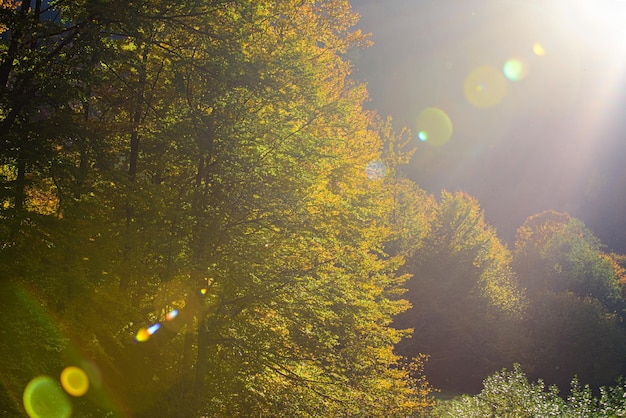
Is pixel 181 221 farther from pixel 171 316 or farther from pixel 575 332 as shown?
pixel 575 332

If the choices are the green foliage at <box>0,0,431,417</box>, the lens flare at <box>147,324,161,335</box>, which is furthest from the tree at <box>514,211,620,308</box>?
the lens flare at <box>147,324,161,335</box>

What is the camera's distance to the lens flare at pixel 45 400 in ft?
27.8

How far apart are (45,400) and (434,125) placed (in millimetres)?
192135

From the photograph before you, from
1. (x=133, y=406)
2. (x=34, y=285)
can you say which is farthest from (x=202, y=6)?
(x=133, y=406)

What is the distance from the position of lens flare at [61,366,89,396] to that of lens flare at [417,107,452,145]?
15776 cm

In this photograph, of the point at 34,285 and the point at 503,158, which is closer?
the point at 34,285

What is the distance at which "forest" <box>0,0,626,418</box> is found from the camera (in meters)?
8.52

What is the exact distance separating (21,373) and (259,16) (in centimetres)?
719

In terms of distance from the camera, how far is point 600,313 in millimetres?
34781

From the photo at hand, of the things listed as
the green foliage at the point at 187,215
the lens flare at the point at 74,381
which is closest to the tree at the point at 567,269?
the green foliage at the point at 187,215

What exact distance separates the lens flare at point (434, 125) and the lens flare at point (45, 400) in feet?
519

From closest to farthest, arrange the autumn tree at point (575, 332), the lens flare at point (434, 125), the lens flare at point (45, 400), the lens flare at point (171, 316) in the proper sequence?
the lens flare at point (45, 400) < the lens flare at point (171, 316) < the autumn tree at point (575, 332) < the lens flare at point (434, 125)

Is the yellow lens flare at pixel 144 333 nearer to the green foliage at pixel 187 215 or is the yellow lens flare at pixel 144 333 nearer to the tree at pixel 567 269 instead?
the green foliage at pixel 187 215

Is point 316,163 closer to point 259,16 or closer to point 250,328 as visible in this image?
point 259,16
